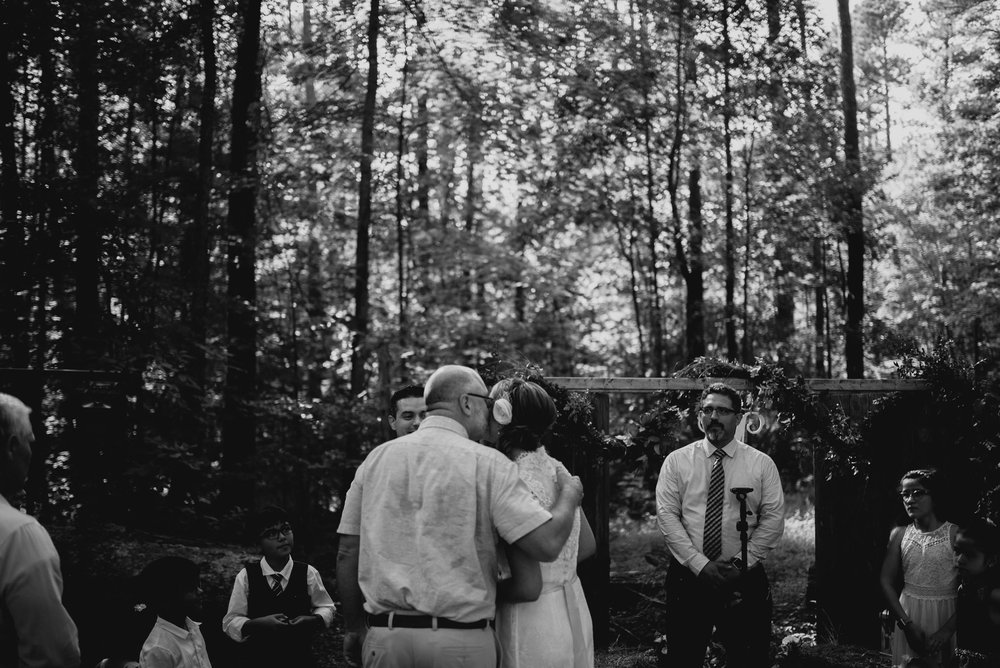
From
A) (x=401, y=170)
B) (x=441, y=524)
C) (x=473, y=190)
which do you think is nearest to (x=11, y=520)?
(x=441, y=524)

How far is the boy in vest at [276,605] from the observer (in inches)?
175

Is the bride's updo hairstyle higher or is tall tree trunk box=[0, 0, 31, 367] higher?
tall tree trunk box=[0, 0, 31, 367]

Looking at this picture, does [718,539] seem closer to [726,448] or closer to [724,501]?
[724,501]

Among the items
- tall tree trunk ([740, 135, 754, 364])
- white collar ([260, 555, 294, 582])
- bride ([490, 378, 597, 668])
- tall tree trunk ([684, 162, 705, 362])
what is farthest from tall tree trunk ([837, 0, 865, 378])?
bride ([490, 378, 597, 668])

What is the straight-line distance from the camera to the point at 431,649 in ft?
9.98

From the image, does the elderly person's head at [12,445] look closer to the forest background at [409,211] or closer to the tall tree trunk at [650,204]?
the forest background at [409,211]

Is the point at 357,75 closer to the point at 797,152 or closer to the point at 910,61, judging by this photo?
the point at 797,152

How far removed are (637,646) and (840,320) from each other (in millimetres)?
11752

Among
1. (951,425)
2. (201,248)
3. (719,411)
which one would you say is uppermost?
(201,248)

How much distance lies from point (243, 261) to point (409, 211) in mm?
4999

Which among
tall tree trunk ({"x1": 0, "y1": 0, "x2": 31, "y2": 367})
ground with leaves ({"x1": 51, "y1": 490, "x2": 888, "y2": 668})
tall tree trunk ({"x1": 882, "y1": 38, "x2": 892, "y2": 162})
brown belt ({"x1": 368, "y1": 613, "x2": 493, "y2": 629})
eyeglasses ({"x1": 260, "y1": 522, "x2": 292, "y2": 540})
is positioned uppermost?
tall tree trunk ({"x1": 882, "y1": 38, "x2": 892, "y2": 162})

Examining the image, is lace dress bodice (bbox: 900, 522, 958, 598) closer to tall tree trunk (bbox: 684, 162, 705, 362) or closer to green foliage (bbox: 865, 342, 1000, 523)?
green foliage (bbox: 865, 342, 1000, 523)

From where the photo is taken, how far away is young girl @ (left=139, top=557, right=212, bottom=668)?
4.18 metres

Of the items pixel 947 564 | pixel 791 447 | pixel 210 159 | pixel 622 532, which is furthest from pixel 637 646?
pixel 210 159
